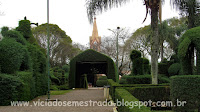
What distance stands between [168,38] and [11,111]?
91.0ft

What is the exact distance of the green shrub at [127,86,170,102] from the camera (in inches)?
437

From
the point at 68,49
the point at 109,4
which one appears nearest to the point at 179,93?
the point at 109,4

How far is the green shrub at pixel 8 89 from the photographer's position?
11531mm

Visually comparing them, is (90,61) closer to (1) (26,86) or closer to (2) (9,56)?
(1) (26,86)

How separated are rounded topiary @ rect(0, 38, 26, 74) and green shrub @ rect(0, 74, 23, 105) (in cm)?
86

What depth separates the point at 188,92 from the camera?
858cm

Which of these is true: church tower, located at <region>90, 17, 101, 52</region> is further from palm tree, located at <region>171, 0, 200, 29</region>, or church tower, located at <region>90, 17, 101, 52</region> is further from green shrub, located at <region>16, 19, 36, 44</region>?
palm tree, located at <region>171, 0, 200, 29</region>

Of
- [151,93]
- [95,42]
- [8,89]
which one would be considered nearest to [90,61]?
[8,89]

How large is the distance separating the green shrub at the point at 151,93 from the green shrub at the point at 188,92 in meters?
2.53

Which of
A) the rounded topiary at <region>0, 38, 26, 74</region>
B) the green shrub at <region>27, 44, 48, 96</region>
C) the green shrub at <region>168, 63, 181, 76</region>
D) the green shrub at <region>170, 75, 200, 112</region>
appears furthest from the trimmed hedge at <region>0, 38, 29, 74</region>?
the green shrub at <region>168, 63, 181, 76</region>

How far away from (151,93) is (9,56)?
27.5 ft

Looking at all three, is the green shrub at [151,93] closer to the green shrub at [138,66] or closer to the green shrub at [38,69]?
the green shrub at [38,69]

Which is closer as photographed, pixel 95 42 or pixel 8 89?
pixel 8 89

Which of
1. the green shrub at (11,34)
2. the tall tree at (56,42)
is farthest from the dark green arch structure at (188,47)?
the tall tree at (56,42)
